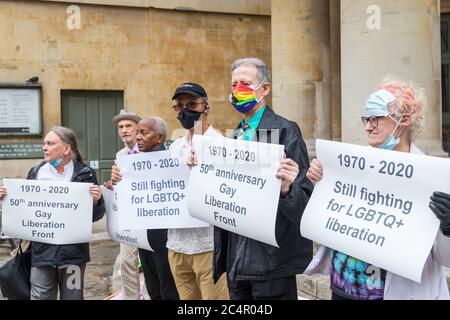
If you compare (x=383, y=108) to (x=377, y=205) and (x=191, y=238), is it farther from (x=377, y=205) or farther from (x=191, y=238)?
(x=191, y=238)

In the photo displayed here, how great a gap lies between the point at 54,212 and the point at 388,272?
9.30 feet

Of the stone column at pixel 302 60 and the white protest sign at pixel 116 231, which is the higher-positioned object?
the stone column at pixel 302 60

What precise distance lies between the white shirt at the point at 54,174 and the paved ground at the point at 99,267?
2454 mm

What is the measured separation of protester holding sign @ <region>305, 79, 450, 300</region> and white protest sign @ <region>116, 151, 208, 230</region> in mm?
1623

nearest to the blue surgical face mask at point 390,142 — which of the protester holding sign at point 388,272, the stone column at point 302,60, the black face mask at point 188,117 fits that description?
the protester holding sign at point 388,272

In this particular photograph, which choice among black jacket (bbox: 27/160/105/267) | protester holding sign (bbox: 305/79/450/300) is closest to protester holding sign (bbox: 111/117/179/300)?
black jacket (bbox: 27/160/105/267)

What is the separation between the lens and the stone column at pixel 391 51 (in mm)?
6598

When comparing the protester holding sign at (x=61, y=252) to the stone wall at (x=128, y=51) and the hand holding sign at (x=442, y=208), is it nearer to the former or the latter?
the hand holding sign at (x=442, y=208)

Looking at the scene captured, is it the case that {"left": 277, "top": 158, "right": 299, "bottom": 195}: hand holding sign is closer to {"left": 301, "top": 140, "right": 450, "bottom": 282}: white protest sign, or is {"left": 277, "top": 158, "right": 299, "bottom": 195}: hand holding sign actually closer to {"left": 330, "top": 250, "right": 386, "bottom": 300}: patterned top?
{"left": 301, "top": 140, "right": 450, "bottom": 282}: white protest sign

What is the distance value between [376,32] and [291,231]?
424 centimetres

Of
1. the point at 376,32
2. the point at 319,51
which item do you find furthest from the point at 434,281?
the point at 319,51

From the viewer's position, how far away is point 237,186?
3393 mm

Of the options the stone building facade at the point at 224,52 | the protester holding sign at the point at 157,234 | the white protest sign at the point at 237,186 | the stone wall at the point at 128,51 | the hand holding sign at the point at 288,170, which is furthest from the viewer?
the stone wall at the point at 128,51

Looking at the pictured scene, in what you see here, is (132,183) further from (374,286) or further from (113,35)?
(113,35)
